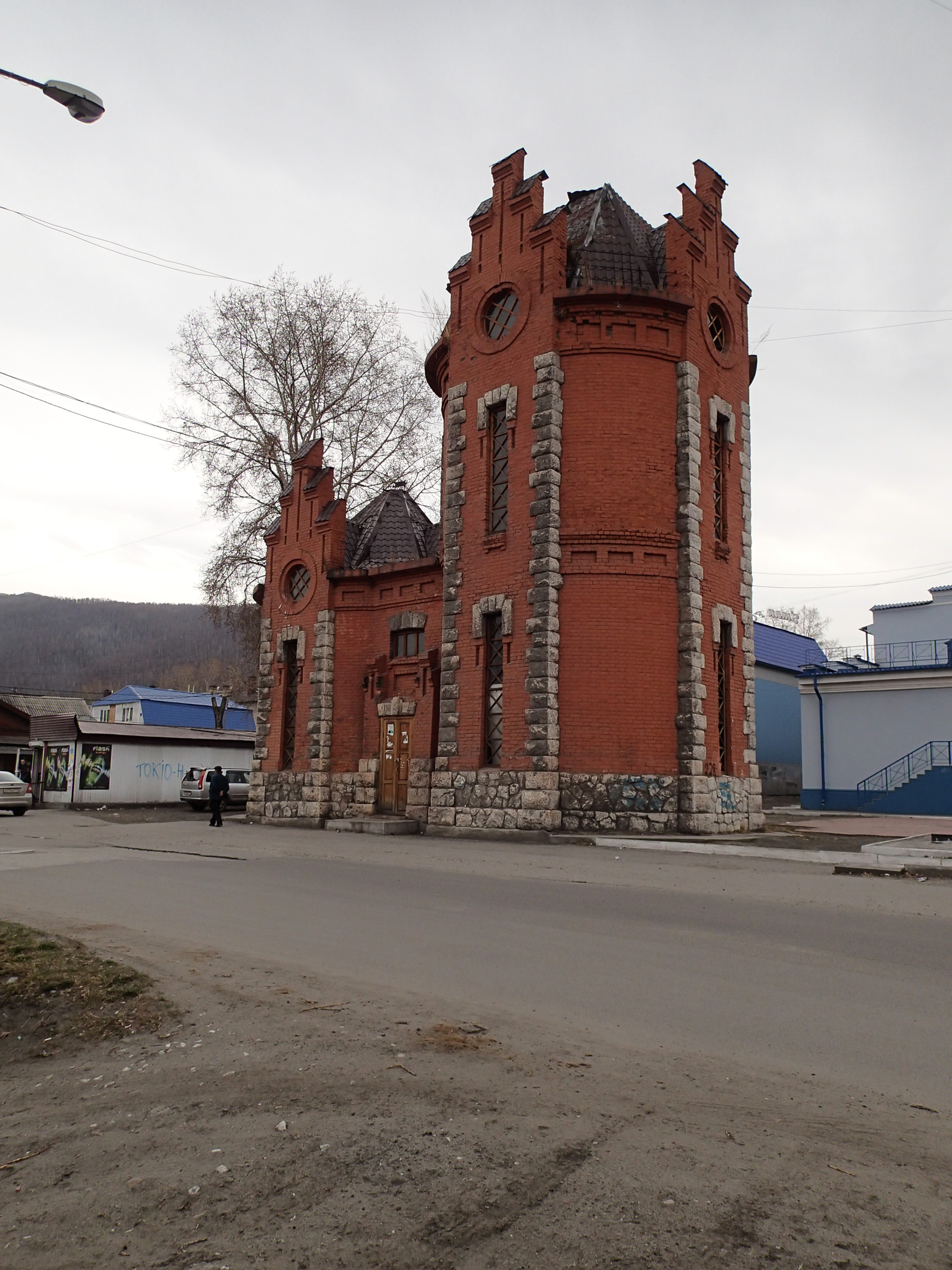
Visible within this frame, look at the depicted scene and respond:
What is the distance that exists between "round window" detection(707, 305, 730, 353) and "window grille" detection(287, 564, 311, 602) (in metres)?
11.9

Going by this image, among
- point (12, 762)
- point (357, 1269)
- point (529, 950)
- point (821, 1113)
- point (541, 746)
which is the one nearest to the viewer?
point (357, 1269)

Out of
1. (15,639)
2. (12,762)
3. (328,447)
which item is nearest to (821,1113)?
(328,447)

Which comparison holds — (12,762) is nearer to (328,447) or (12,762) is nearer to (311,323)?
(328,447)

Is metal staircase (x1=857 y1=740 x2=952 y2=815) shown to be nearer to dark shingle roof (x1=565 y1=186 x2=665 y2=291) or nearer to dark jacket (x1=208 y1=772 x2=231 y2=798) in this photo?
dark shingle roof (x1=565 y1=186 x2=665 y2=291)

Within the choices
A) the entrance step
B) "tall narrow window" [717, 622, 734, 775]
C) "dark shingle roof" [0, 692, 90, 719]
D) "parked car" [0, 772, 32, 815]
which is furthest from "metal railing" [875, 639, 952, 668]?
"dark shingle roof" [0, 692, 90, 719]

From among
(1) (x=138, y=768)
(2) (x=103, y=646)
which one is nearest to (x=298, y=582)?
(1) (x=138, y=768)

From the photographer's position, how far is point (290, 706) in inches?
993

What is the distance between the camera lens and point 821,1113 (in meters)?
4.03

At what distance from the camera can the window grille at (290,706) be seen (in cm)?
2503

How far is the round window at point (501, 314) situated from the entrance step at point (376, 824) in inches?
435

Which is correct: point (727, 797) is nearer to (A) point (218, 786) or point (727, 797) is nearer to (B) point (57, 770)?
(A) point (218, 786)

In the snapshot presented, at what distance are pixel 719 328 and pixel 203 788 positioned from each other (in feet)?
73.5

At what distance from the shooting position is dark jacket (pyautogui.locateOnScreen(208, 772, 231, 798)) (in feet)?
76.7

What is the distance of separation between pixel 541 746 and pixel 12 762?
3222 cm
